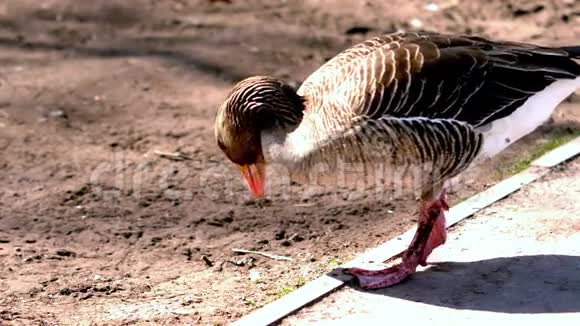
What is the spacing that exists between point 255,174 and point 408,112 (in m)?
1.15

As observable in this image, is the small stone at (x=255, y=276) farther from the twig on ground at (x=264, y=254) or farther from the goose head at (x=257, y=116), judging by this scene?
the goose head at (x=257, y=116)

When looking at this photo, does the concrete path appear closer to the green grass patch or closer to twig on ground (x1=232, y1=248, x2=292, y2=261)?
the green grass patch

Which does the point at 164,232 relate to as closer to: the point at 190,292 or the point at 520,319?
the point at 190,292

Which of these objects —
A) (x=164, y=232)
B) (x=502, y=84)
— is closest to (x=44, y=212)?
(x=164, y=232)

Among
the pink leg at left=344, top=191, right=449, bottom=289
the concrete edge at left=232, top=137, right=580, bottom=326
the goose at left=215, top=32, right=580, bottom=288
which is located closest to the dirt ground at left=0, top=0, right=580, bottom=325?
the concrete edge at left=232, top=137, right=580, bottom=326

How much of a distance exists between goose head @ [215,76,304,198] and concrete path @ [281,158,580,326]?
99 cm

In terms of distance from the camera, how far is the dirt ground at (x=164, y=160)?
5973 millimetres

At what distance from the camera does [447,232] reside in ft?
20.5

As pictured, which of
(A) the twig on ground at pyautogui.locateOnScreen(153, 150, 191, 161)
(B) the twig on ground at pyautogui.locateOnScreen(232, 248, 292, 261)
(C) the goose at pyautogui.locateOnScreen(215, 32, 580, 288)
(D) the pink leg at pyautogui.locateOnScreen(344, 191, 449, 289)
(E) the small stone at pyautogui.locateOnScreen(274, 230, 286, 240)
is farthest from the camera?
(A) the twig on ground at pyautogui.locateOnScreen(153, 150, 191, 161)

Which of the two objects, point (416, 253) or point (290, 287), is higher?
point (416, 253)

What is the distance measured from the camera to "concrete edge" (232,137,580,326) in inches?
209

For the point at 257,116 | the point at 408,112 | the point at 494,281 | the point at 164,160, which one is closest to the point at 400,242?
the point at 494,281

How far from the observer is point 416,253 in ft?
18.7

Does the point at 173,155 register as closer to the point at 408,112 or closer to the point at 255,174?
the point at 255,174
